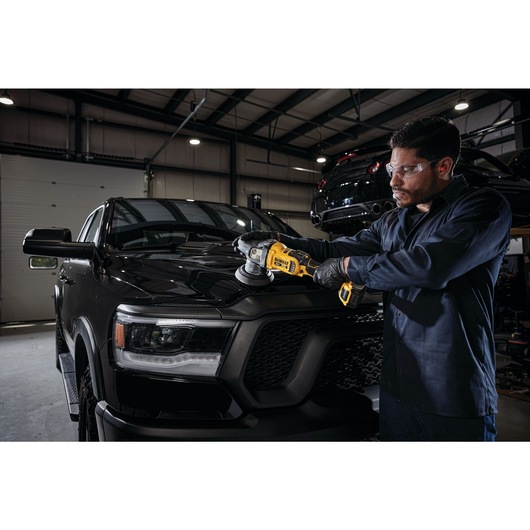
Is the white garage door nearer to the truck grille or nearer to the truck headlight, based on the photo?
the truck headlight

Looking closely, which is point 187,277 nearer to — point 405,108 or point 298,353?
point 298,353

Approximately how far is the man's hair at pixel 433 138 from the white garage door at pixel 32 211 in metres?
7.83

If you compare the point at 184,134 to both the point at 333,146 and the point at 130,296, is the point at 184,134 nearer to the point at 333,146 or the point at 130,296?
the point at 333,146

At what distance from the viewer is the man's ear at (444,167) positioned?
1393 millimetres

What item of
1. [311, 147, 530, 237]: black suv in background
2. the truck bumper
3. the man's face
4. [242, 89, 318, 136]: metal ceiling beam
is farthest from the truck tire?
[242, 89, 318, 136]: metal ceiling beam

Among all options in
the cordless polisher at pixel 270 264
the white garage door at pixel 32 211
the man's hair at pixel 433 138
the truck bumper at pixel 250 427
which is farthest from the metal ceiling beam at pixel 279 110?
the truck bumper at pixel 250 427

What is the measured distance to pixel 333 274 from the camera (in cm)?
128

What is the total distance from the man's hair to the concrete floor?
2285 mm

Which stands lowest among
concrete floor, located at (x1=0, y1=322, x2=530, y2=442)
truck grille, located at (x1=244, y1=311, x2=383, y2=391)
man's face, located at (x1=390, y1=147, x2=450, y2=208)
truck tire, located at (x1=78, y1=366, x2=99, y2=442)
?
concrete floor, located at (x1=0, y1=322, x2=530, y2=442)

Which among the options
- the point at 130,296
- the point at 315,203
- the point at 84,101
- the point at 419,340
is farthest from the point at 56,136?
the point at 419,340

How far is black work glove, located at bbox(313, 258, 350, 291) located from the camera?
1.28 meters

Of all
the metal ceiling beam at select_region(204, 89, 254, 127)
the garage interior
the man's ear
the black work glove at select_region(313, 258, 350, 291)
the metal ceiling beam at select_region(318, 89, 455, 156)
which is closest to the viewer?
the black work glove at select_region(313, 258, 350, 291)

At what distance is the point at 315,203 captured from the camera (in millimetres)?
4402

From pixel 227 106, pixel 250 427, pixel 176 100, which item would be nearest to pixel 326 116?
pixel 227 106
